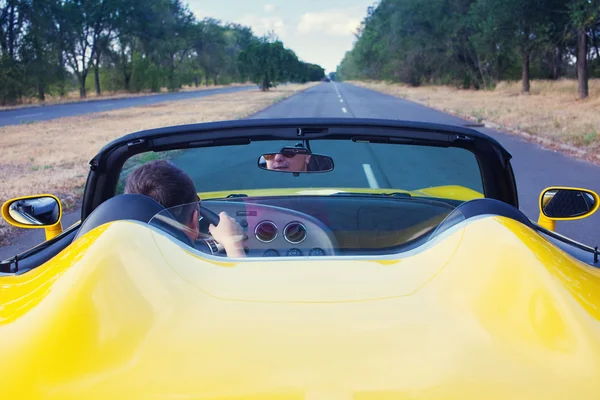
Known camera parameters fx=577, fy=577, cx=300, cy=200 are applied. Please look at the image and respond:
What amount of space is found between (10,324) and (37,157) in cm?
1405

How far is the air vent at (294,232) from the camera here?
2.30 m

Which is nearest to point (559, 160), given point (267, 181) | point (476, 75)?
point (267, 181)

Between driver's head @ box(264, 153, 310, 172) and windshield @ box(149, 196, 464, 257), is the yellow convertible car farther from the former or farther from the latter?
driver's head @ box(264, 153, 310, 172)

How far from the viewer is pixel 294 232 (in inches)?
91.7

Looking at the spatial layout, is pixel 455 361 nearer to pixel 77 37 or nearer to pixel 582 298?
pixel 582 298

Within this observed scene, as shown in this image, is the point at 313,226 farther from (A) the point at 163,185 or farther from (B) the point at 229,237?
(A) the point at 163,185

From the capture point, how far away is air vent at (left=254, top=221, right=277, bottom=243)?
2349mm

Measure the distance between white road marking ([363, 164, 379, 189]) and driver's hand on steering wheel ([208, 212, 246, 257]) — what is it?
7.45 meters

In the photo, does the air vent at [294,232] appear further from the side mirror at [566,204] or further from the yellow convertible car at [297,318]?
the side mirror at [566,204]

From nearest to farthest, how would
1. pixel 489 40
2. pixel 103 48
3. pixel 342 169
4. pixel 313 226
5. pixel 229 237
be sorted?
pixel 229 237 < pixel 313 226 < pixel 342 169 < pixel 489 40 < pixel 103 48

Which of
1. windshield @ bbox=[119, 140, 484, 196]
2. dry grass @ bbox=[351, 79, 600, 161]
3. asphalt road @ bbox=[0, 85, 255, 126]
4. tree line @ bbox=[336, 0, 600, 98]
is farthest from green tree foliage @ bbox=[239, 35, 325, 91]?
windshield @ bbox=[119, 140, 484, 196]

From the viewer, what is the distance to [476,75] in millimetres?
51781

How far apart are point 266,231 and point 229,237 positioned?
1.28 feet

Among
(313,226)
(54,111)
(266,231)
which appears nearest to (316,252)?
(313,226)
